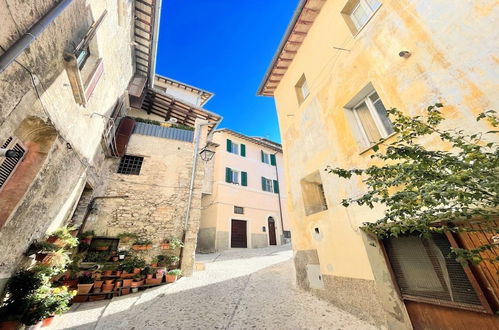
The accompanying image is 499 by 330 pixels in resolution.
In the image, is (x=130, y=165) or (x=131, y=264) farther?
(x=130, y=165)

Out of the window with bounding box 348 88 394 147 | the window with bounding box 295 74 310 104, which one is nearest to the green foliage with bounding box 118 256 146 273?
the window with bounding box 348 88 394 147

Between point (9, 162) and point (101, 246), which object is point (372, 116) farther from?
point (101, 246)

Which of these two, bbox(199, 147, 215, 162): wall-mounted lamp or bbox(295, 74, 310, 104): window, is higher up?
bbox(295, 74, 310, 104): window

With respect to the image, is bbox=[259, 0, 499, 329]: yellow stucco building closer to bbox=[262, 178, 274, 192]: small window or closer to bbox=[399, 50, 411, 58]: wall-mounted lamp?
bbox=[399, 50, 411, 58]: wall-mounted lamp

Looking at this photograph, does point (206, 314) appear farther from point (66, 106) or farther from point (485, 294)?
point (66, 106)

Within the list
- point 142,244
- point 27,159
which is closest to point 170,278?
point 142,244

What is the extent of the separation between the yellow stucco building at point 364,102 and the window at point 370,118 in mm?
21

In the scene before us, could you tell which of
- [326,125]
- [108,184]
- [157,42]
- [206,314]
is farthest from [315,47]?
[108,184]

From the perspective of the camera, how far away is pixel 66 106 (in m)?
4.36

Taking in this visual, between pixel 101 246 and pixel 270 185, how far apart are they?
42.3ft

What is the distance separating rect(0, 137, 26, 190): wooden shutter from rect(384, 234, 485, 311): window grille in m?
7.24

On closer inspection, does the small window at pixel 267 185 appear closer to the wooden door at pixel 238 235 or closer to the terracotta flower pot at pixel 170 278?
the wooden door at pixel 238 235

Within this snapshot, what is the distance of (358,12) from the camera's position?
5180 mm

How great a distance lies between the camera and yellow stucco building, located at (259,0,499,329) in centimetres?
288
